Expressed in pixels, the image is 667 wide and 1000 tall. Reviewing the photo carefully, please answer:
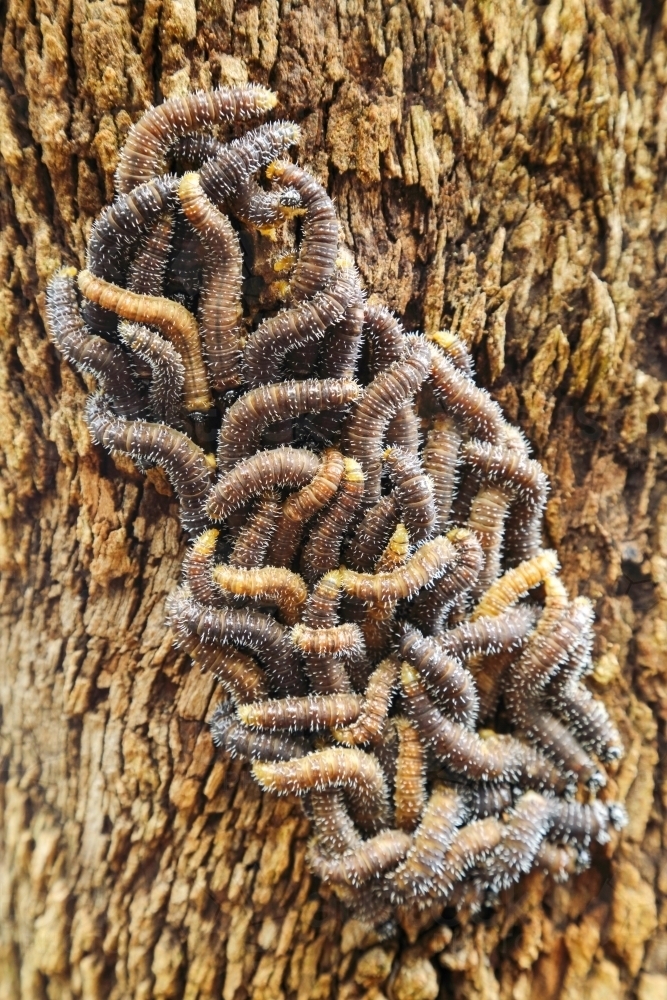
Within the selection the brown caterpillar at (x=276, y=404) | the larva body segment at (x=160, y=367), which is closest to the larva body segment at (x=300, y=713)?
the brown caterpillar at (x=276, y=404)

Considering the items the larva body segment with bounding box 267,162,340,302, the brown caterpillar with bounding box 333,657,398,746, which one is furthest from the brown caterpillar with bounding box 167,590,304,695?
the larva body segment with bounding box 267,162,340,302

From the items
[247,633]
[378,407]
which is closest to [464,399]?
[378,407]

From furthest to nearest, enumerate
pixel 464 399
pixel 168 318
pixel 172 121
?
pixel 464 399 < pixel 168 318 < pixel 172 121

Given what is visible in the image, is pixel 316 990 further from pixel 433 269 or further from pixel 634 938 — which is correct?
pixel 433 269

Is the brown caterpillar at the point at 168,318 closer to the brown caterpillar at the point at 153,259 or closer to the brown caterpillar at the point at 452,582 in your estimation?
the brown caterpillar at the point at 153,259

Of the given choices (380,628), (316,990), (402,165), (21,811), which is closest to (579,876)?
(316,990)

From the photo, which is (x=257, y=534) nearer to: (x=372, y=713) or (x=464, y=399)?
(x=372, y=713)
